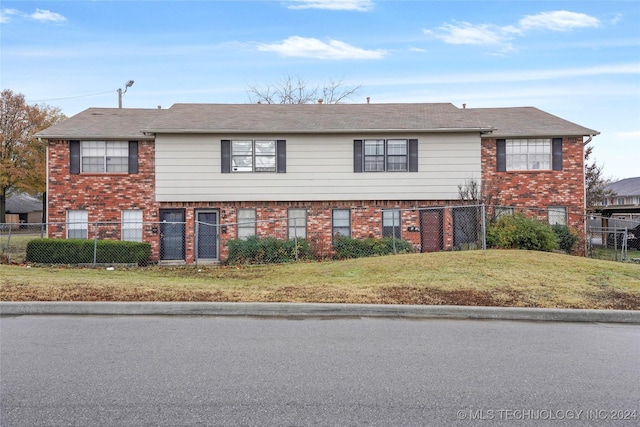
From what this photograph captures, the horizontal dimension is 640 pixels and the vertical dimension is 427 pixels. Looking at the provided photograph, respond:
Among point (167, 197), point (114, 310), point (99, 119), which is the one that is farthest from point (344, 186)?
point (114, 310)

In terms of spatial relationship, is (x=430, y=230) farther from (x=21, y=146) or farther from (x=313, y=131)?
(x=21, y=146)

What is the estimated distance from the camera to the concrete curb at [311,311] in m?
9.04

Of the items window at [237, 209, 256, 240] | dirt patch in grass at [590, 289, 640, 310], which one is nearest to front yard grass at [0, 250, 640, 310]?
dirt patch in grass at [590, 289, 640, 310]

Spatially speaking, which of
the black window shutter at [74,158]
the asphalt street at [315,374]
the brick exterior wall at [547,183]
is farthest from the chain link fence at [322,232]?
the asphalt street at [315,374]

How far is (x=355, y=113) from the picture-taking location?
76.2 feet

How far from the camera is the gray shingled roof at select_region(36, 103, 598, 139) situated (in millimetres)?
20531

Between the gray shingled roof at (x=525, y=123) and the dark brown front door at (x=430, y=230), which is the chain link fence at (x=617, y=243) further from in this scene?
the dark brown front door at (x=430, y=230)

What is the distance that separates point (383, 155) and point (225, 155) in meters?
5.81

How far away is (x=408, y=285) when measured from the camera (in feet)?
37.2

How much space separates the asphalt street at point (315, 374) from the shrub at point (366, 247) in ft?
37.7

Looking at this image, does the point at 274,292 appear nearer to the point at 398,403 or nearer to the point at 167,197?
the point at 398,403

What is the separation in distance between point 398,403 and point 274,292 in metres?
6.05

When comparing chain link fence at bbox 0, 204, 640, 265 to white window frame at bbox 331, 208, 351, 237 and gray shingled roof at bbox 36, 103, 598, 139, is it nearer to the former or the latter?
white window frame at bbox 331, 208, 351, 237

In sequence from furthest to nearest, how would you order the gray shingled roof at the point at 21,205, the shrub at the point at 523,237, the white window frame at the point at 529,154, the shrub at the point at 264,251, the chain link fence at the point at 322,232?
1. the gray shingled roof at the point at 21,205
2. the white window frame at the point at 529,154
3. the chain link fence at the point at 322,232
4. the shrub at the point at 264,251
5. the shrub at the point at 523,237
